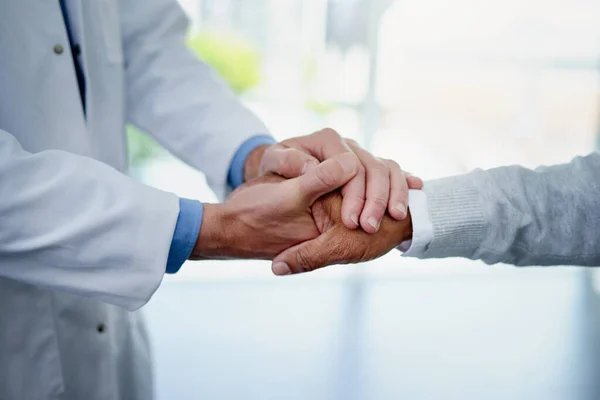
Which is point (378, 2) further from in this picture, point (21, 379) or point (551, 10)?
point (21, 379)

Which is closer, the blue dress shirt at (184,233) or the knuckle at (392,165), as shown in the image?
the blue dress shirt at (184,233)

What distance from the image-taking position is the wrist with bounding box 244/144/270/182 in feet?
3.99

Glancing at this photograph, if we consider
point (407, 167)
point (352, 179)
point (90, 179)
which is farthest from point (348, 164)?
point (407, 167)

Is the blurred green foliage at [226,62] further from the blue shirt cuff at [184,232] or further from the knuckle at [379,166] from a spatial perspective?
the blue shirt cuff at [184,232]

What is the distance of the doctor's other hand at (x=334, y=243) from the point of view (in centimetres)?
104

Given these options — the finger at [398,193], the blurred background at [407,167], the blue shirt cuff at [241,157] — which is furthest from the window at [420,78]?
the finger at [398,193]

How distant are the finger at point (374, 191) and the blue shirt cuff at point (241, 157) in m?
0.24

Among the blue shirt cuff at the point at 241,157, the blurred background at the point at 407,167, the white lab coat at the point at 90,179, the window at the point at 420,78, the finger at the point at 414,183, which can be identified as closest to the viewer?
the white lab coat at the point at 90,179

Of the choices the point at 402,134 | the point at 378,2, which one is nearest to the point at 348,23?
the point at 378,2

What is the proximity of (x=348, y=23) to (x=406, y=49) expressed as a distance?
57 centimetres

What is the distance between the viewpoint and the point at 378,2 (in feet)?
9.55

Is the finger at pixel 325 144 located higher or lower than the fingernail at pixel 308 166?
higher

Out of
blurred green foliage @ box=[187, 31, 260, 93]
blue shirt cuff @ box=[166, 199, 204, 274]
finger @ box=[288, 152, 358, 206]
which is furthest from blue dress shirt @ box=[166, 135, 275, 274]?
blurred green foliage @ box=[187, 31, 260, 93]

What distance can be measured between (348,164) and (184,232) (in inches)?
13.7
